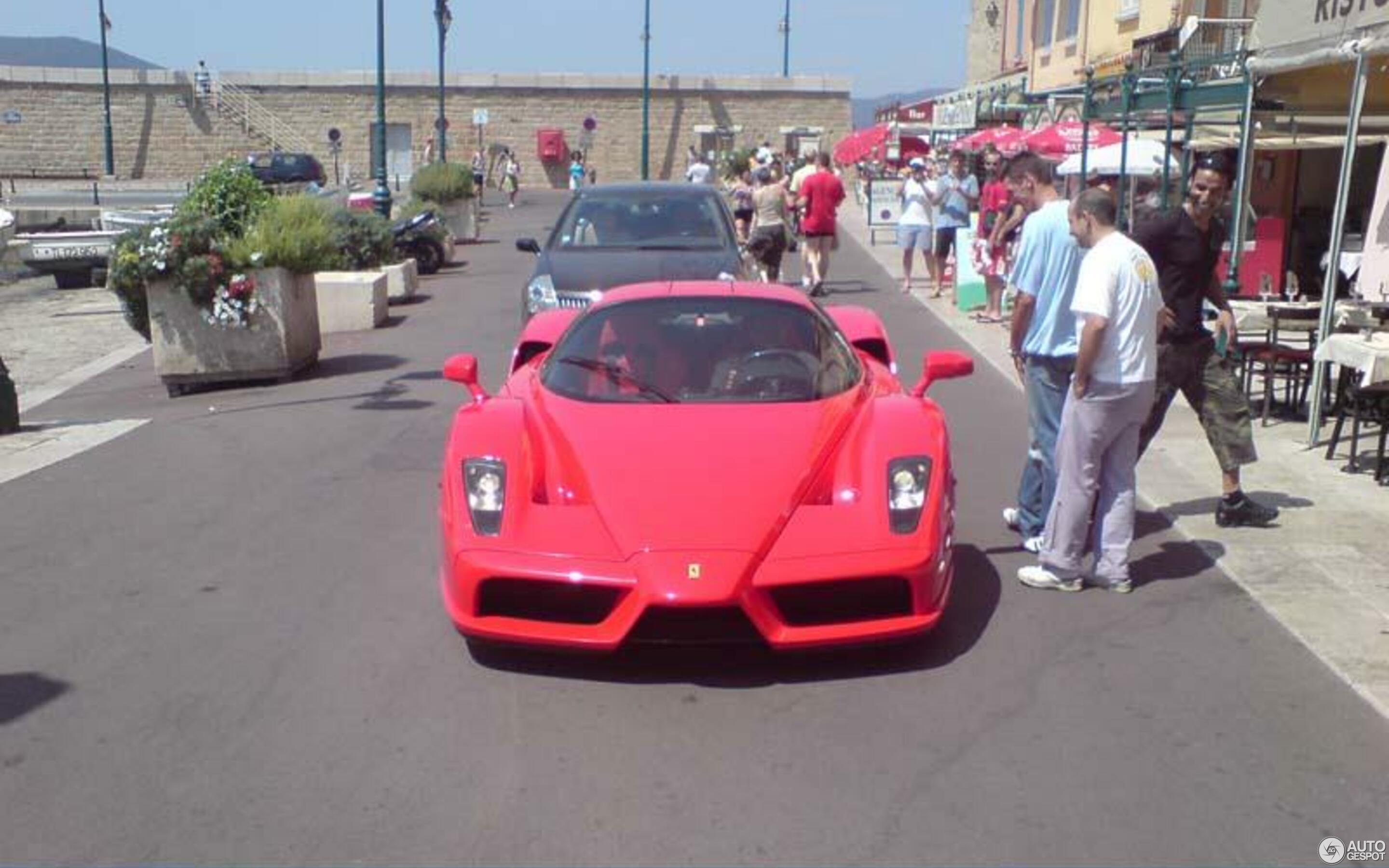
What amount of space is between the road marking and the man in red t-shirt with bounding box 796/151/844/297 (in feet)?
29.3

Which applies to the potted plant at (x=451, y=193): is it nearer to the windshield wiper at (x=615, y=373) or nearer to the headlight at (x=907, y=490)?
the windshield wiper at (x=615, y=373)

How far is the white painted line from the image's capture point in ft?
42.5

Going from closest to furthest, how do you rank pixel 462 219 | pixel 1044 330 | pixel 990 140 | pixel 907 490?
pixel 907 490
pixel 1044 330
pixel 990 140
pixel 462 219

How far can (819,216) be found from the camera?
671 inches

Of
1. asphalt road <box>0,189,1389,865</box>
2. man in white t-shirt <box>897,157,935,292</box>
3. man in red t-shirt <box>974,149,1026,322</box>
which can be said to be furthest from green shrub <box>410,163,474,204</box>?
asphalt road <box>0,189,1389,865</box>

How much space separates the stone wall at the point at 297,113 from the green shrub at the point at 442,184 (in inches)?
1192

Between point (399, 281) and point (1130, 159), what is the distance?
948 cm

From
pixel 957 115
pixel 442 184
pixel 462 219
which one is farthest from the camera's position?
pixel 957 115

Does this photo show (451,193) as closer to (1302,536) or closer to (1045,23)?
(1045,23)

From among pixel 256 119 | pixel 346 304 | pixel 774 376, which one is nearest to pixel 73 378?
pixel 346 304

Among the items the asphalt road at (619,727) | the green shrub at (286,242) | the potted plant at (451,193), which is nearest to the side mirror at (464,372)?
the asphalt road at (619,727)

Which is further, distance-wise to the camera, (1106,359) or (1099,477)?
(1099,477)

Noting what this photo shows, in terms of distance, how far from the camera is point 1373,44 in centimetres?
823

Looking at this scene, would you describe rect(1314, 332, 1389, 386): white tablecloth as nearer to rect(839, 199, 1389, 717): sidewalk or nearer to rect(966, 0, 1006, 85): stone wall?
rect(839, 199, 1389, 717): sidewalk
